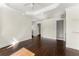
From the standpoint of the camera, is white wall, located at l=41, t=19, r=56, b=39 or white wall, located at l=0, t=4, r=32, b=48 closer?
white wall, located at l=41, t=19, r=56, b=39

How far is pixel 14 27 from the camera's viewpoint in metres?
1.76

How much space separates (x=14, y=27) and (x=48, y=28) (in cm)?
66

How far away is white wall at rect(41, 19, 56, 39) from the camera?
1.50 meters

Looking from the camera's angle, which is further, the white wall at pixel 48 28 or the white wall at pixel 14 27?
the white wall at pixel 14 27

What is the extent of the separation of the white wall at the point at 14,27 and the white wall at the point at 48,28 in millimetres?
233

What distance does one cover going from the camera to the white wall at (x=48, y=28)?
4.92 ft

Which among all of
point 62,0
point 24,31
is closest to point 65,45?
point 24,31

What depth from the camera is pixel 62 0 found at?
706mm

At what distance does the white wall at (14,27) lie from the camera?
163cm

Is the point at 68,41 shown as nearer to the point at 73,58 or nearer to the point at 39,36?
the point at 39,36

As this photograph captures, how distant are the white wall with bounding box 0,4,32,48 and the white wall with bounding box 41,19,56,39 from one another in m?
0.23

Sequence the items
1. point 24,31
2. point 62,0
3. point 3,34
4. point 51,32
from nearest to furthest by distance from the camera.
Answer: point 62,0
point 51,32
point 24,31
point 3,34

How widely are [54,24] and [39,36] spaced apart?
34cm

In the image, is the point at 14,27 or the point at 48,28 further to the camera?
the point at 14,27
